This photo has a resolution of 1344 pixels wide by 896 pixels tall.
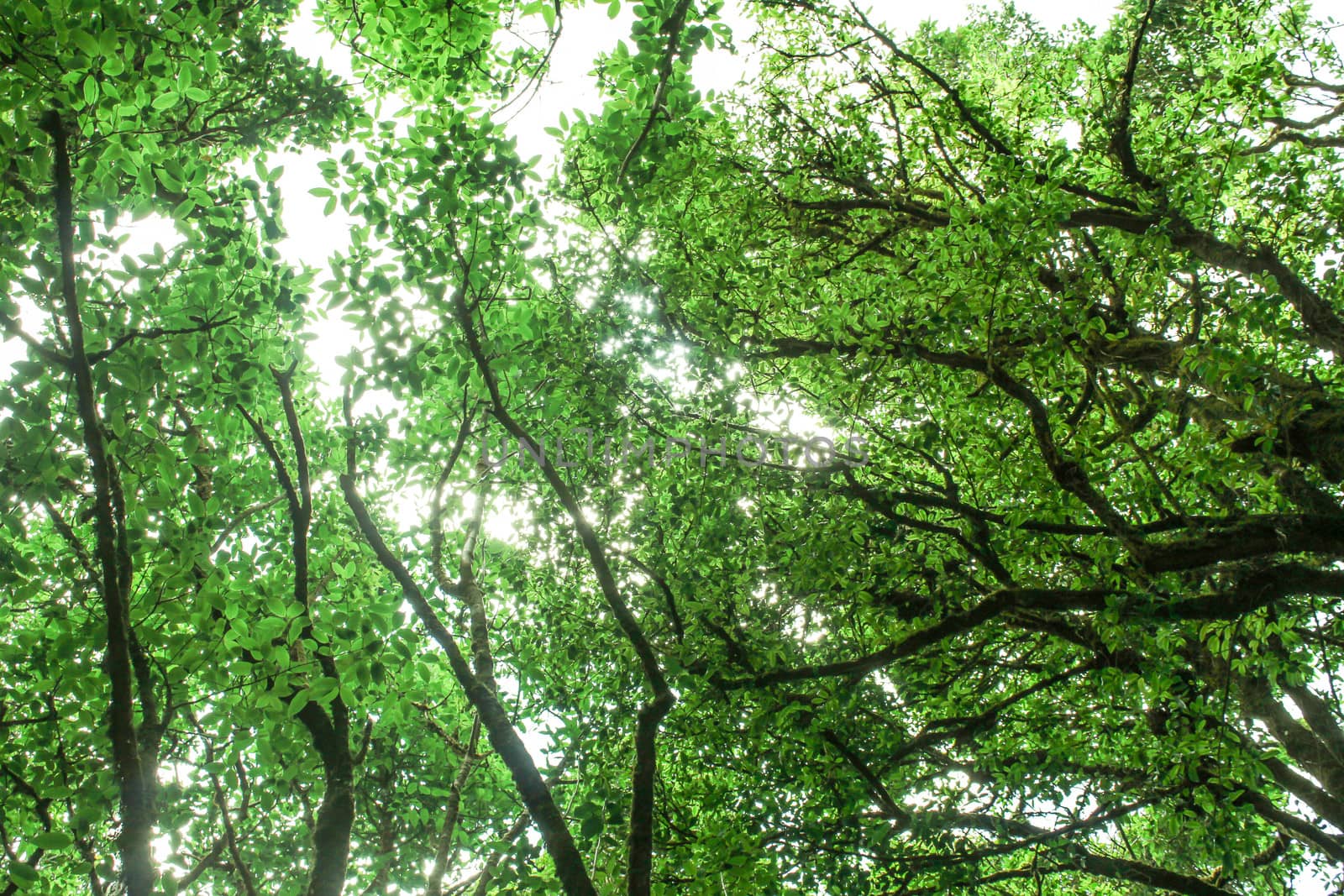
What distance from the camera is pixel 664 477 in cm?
636

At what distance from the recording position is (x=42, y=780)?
4.05m

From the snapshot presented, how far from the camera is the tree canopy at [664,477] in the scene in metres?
4.19

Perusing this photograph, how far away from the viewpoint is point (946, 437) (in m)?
6.83

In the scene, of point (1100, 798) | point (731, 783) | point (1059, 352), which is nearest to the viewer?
point (1059, 352)

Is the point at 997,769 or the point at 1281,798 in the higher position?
the point at 997,769

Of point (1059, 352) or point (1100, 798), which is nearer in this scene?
Answer: point (1059, 352)

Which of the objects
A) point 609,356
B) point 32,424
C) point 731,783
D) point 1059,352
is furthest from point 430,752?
point 1059,352

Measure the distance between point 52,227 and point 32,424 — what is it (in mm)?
2206

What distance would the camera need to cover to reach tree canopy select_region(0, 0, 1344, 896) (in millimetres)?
4191

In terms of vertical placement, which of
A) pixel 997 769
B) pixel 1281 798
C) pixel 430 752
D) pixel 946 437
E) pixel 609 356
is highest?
pixel 609 356

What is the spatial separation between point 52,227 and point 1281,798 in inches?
521

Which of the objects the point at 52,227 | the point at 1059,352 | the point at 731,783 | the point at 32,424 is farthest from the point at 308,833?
the point at 1059,352

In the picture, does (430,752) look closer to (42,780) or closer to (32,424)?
(42,780)

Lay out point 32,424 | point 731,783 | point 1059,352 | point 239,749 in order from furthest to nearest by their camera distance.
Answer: point 731,783 → point 1059,352 → point 239,749 → point 32,424
